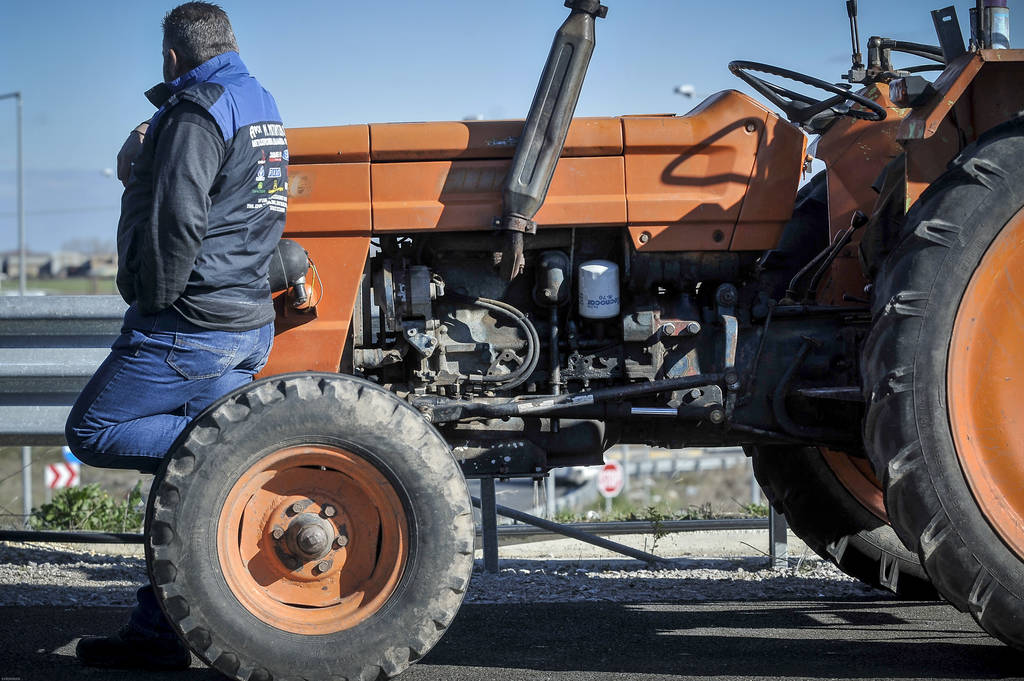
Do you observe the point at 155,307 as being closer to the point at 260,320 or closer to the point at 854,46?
the point at 260,320

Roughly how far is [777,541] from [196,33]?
354cm

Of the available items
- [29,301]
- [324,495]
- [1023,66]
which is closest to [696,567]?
[324,495]

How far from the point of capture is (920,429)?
10.7 feet

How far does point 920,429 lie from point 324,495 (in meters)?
1.91

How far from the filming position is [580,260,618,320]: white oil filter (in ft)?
13.3

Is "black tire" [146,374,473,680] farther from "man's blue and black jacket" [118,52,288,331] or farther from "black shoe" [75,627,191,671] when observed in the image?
"black shoe" [75,627,191,671]

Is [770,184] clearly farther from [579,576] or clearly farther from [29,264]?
[29,264]

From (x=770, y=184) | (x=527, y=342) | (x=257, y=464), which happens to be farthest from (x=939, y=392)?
(x=257, y=464)

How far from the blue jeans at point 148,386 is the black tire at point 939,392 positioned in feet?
6.99

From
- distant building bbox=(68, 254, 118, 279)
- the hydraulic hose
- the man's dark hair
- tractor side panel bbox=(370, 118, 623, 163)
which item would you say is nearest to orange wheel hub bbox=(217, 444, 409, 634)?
the hydraulic hose

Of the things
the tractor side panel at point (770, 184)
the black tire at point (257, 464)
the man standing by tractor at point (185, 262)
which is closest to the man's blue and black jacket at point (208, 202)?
the man standing by tractor at point (185, 262)

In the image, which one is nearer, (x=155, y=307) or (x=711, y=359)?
(x=155, y=307)

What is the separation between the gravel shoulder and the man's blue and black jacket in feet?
5.94

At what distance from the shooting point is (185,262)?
3.38 m
